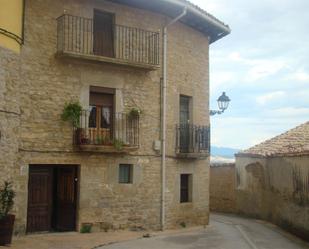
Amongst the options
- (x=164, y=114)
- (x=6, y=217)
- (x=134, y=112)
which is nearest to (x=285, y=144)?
(x=164, y=114)

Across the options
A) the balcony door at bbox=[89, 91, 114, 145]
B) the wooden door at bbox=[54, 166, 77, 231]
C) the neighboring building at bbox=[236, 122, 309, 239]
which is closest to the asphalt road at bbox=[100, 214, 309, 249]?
the neighboring building at bbox=[236, 122, 309, 239]

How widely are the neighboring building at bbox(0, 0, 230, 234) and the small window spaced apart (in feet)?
0.11

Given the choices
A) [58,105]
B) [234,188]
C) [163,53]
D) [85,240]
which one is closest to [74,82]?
[58,105]

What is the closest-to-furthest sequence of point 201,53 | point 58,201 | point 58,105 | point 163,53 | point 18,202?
point 18,202
point 58,105
point 58,201
point 163,53
point 201,53

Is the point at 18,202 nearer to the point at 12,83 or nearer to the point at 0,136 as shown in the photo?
the point at 0,136

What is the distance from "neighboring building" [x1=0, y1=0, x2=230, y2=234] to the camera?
45.1 ft

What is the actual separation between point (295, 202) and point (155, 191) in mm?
5097

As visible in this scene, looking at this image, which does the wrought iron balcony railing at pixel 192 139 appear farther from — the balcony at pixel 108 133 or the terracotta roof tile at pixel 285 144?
the terracotta roof tile at pixel 285 144

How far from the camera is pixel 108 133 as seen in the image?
15242mm

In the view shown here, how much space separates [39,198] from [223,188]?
13025 mm

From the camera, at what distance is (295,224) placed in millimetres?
17172

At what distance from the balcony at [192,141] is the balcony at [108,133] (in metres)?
1.91

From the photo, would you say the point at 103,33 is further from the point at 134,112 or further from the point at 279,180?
the point at 279,180

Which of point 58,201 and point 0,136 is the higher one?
point 0,136
